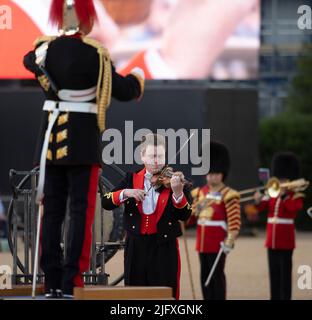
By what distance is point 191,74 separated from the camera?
23.6 metres

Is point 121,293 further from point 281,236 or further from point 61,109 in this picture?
point 281,236

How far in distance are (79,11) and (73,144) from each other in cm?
60

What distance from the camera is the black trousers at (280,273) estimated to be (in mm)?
11781

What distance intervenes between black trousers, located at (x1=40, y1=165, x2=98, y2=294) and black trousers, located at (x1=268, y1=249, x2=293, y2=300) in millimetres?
5630

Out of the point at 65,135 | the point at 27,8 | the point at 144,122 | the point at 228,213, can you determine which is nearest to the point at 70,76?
the point at 65,135

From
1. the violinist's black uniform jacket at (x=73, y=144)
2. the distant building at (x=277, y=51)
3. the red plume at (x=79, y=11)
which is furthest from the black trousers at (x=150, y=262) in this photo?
the distant building at (x=277, y=51)

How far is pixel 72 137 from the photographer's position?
20.7 ft

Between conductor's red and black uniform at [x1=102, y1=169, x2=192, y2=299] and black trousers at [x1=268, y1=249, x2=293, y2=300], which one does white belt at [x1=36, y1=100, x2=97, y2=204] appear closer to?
conductor's red and black uniform at [x1=102, y1=169, x2=192, y2=299]

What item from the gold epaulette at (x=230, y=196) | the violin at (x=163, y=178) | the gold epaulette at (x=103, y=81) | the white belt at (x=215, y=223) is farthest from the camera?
the white belt at (x=215, y=223)

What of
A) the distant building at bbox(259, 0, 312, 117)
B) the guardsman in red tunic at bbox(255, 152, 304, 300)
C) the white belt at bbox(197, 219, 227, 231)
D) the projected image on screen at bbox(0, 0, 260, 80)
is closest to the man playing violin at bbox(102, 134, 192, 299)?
the white belt at bbox(197, 219, 227, 231)

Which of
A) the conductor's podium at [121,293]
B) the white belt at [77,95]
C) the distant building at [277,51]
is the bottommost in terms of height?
the conductor's podium at [121,293]

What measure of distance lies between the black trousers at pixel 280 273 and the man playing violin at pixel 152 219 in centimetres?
454

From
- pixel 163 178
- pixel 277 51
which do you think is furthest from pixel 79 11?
pixel 277 51

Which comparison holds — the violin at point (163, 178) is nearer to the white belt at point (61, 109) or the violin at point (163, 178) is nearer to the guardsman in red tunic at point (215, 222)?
the white belt at point (61, 109)
